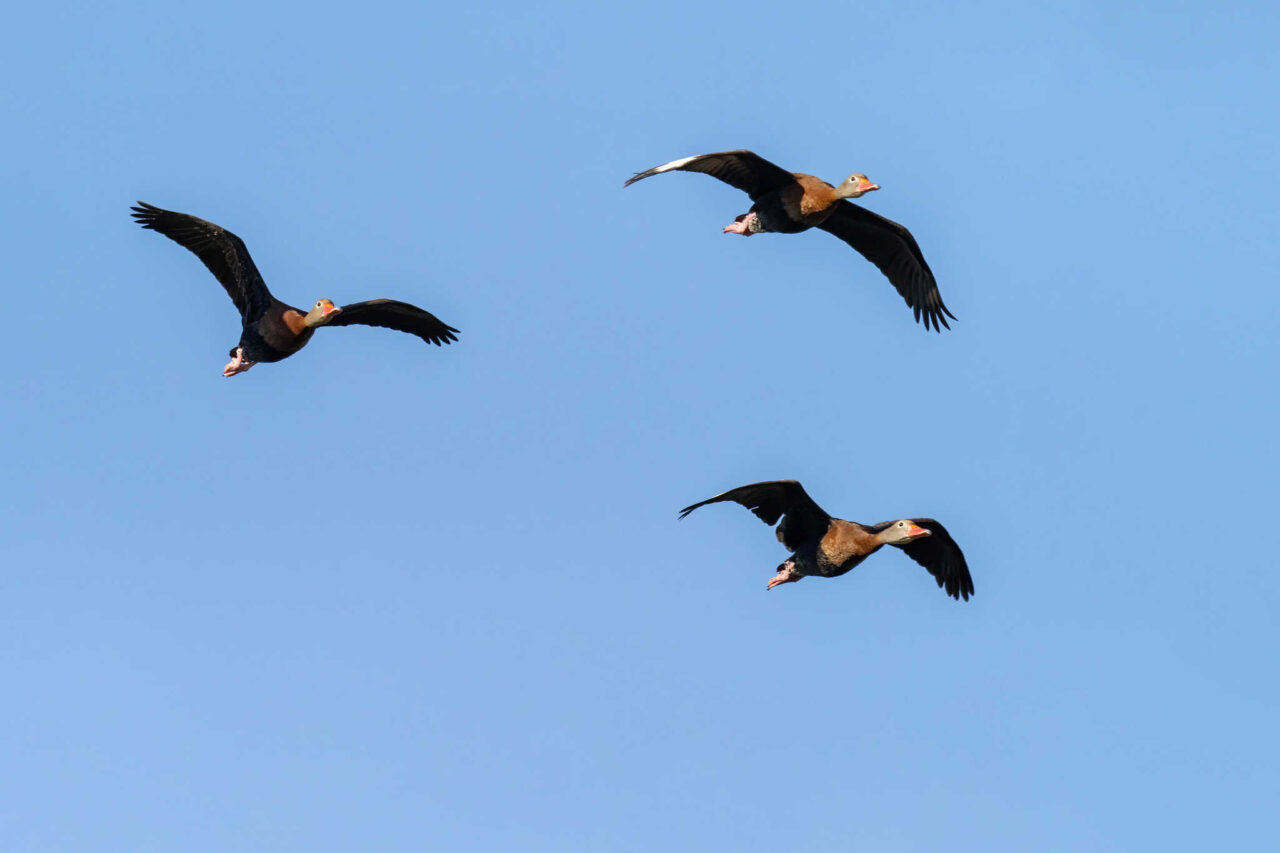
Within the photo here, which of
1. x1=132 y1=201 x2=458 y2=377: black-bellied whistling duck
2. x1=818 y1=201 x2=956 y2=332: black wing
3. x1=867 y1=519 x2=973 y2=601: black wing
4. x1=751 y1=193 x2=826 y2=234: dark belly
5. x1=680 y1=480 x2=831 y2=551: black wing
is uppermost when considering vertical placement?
x1=818 y1=201 x2=956 y2=332: black wing

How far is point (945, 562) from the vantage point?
20219 millimetres

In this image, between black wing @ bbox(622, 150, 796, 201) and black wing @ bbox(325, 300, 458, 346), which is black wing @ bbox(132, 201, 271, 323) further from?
black wing @ bbox(622, 150, 796, 201)

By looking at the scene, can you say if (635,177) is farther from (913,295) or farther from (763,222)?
(913,295)

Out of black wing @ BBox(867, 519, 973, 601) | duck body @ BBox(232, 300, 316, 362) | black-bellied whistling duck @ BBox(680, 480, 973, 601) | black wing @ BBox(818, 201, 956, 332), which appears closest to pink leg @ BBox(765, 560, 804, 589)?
black-bellied whistling duck @ BBox(680, 480, 973, 601)

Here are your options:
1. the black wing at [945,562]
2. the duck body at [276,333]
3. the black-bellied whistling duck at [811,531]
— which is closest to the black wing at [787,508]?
the black-bellied whistling duck at [811,531]

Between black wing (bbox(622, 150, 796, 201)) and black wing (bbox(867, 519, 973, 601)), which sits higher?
black wing (bbox(622, 150, 796, 201))

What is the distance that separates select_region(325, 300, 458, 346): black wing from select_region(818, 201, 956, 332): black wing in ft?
17.2

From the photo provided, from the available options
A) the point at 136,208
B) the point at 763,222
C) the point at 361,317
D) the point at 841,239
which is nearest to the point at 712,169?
the point at 763,222

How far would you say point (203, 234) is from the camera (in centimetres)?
2030

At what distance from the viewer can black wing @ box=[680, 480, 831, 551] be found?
716 inches

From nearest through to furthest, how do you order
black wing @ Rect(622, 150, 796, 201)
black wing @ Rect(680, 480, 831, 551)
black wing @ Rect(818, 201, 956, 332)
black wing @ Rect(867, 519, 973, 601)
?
black wing @ Rect(680, 480, 831, 551) < black wing @ Rect(622, 150, 796, 201) < black wing @ Rect(867, 519, 973, 601) < black wing @ Rect(818, 201, 956, 332)

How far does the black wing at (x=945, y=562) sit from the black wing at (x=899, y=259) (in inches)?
140

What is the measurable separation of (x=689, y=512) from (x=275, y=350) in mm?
6013

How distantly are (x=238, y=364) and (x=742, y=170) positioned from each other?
6.61 m
